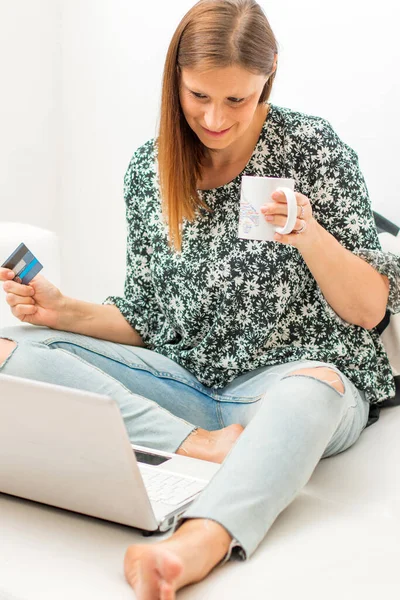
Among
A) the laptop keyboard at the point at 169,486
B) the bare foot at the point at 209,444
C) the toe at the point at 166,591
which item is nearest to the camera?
the toe at the point at 166,591

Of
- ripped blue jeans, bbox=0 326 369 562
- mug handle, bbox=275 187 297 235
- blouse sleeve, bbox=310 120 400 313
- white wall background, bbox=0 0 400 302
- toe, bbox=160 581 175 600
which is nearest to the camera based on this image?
toe, bbox=160 581 175 600

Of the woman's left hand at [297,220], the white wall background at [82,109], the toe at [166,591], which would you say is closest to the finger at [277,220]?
the woman's left hand at [297,220]

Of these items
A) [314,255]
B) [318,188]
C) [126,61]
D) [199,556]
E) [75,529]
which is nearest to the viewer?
[199,556]

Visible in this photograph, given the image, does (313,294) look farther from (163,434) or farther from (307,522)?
(307,522)

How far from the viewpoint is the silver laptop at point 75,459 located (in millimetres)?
934

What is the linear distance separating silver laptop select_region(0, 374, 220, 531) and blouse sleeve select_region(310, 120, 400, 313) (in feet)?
1.88

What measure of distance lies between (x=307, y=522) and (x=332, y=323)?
483 millimetres

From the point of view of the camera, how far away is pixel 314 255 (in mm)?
1359

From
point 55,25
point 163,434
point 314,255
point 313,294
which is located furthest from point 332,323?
point 55,25

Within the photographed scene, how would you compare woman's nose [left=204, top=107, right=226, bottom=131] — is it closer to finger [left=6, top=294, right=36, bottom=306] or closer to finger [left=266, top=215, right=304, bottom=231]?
finger [left=266, top=215, right=304, bottom=231]

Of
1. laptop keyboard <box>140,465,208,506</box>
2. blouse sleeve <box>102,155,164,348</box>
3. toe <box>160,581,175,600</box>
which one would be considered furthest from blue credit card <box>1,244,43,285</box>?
toe <box>160,581,175,600</box>

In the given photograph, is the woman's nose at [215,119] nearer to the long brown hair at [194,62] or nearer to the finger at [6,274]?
the long brown hair at [194,62]

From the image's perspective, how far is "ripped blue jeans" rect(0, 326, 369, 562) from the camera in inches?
40.4

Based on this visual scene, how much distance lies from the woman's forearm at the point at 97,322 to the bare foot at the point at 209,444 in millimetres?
365
